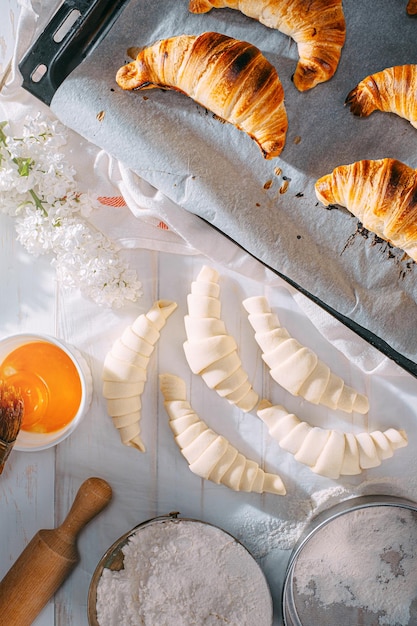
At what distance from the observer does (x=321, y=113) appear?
4.21 feet

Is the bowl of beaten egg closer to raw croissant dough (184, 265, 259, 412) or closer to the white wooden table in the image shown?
the white wooden table

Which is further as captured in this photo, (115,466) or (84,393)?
(115,466)

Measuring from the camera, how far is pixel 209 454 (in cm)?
139

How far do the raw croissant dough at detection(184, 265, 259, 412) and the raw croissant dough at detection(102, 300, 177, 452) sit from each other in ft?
0.21

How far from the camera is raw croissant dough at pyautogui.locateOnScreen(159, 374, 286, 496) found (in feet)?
4.57

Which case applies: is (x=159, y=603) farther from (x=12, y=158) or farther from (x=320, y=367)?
(x=12, y=158)

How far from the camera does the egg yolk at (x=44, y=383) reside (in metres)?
1.39

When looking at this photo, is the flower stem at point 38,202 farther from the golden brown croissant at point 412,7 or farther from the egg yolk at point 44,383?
the golden brown croissant at point 412,7

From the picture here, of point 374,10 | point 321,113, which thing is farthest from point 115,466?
point 374,10

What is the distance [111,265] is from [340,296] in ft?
1.44

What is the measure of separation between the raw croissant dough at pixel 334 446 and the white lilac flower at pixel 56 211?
0.42m

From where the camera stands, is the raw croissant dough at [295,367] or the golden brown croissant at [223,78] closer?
the golden brown croissant at [223,78]

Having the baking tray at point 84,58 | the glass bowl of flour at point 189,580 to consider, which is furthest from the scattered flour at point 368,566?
the baking tray at point 84,58

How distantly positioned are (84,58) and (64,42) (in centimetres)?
4
